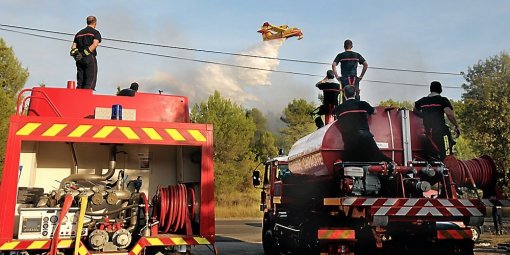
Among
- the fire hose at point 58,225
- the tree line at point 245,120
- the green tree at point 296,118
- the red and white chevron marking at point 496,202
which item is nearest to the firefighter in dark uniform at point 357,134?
the red and white chevron marking at point 496,202

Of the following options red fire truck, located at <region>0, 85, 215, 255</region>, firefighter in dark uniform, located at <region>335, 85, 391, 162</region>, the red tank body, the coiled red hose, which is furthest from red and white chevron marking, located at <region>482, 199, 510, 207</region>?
red fire truck, located at <region>0, 85, 215, 255</region>

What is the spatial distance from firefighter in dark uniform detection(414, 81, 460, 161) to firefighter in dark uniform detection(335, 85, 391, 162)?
86 cm

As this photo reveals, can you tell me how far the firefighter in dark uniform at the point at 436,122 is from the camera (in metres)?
7.50

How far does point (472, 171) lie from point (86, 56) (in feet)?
19.7

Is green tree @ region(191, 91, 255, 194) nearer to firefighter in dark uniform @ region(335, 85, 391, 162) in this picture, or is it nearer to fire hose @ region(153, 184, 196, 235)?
firefighter in dark uniform @ region(335, 85, 391, 162)

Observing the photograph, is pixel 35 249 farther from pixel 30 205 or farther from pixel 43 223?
pixel 30 205

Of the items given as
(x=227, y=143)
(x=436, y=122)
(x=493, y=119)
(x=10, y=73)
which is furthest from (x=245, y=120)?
(x=436, y=122)

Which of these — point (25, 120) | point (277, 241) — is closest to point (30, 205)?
point (25, 120)

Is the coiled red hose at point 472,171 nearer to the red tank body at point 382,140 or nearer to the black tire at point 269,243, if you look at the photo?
the red tank body at point 382,140

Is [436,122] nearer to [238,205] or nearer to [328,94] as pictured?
[328,94]

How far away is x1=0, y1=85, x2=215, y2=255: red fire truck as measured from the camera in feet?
16.4

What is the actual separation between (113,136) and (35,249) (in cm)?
139

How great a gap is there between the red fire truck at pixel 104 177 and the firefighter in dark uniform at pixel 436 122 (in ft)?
12.7

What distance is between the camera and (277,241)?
10648mm
